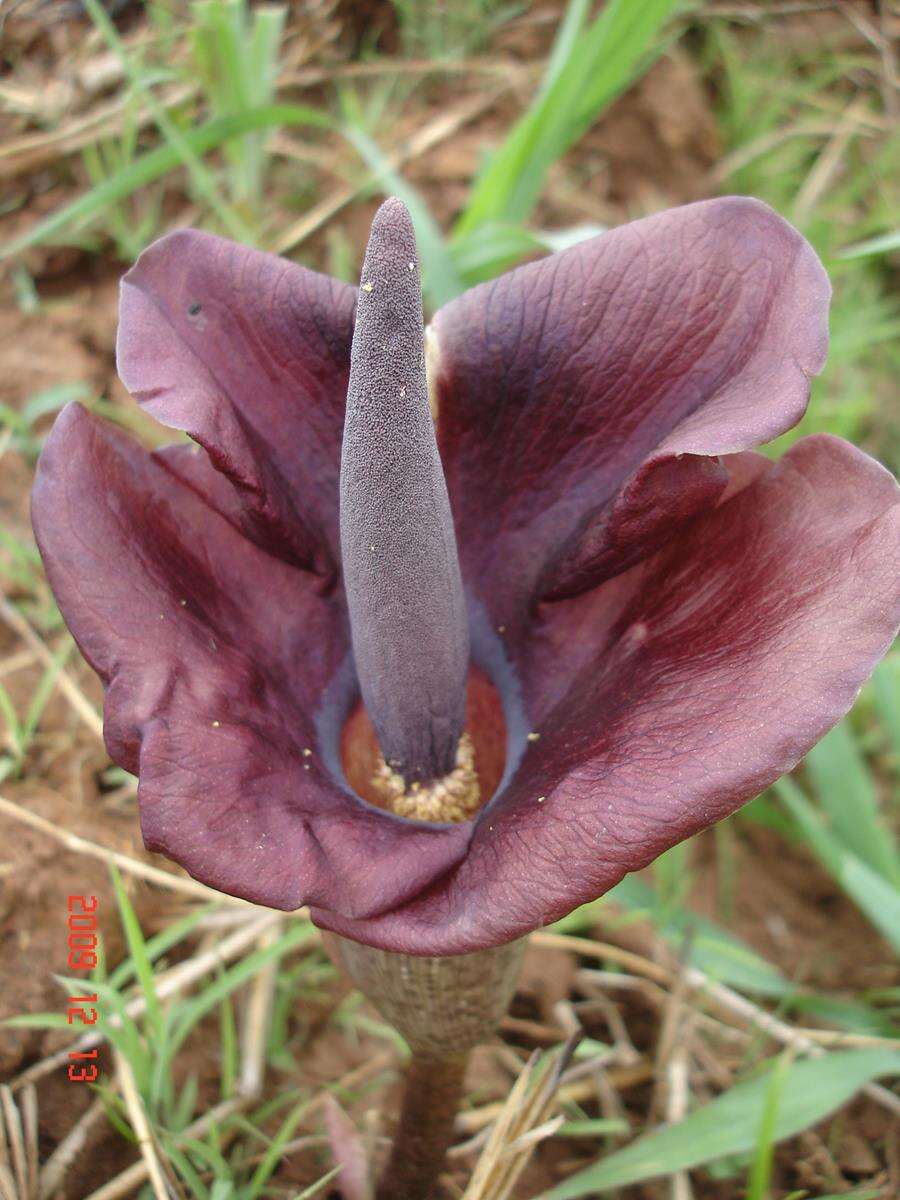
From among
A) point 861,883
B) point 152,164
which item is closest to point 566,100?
point 152,164

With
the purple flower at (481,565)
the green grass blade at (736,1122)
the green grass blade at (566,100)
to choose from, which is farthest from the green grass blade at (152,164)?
the green grass blade at (736,1122)

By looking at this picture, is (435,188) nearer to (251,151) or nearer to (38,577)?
(251,151)

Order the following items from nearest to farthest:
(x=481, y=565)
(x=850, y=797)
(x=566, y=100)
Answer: (x=481, y=565), (x=850, y=797), (x=566, y=100)

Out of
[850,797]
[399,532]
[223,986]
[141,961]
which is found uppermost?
[399,532]

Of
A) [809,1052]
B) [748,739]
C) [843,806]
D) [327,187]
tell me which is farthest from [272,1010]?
[327,187]
